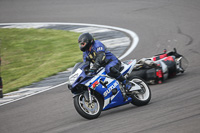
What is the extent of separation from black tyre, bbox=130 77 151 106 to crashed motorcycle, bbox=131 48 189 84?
1424 millimetres

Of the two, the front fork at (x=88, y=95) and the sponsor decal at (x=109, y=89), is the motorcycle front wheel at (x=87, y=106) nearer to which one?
the front fork at (x=88, y=95)

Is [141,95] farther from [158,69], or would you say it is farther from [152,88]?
[158,69]

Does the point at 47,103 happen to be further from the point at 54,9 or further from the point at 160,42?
the point at 54,9

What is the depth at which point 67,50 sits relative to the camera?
13.6 metres

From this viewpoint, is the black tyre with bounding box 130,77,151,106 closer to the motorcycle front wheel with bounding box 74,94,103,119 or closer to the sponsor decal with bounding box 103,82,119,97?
the sponsor decal with bounding box 103,82,119,97

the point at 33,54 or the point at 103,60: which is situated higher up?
the point at 33,54

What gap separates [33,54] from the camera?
543 inches

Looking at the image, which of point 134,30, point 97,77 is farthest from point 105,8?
point 97,77

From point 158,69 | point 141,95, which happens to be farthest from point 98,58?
point 158,69

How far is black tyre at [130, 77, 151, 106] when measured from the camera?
721 centimetres

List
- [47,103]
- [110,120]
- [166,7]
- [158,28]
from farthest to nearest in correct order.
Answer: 1. [166,7]
2. [158,28]
3. [47,103]
4. [110,120]

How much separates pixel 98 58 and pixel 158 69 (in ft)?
8.89

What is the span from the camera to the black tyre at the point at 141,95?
721 centimetres

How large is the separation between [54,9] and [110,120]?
14.2 metres
